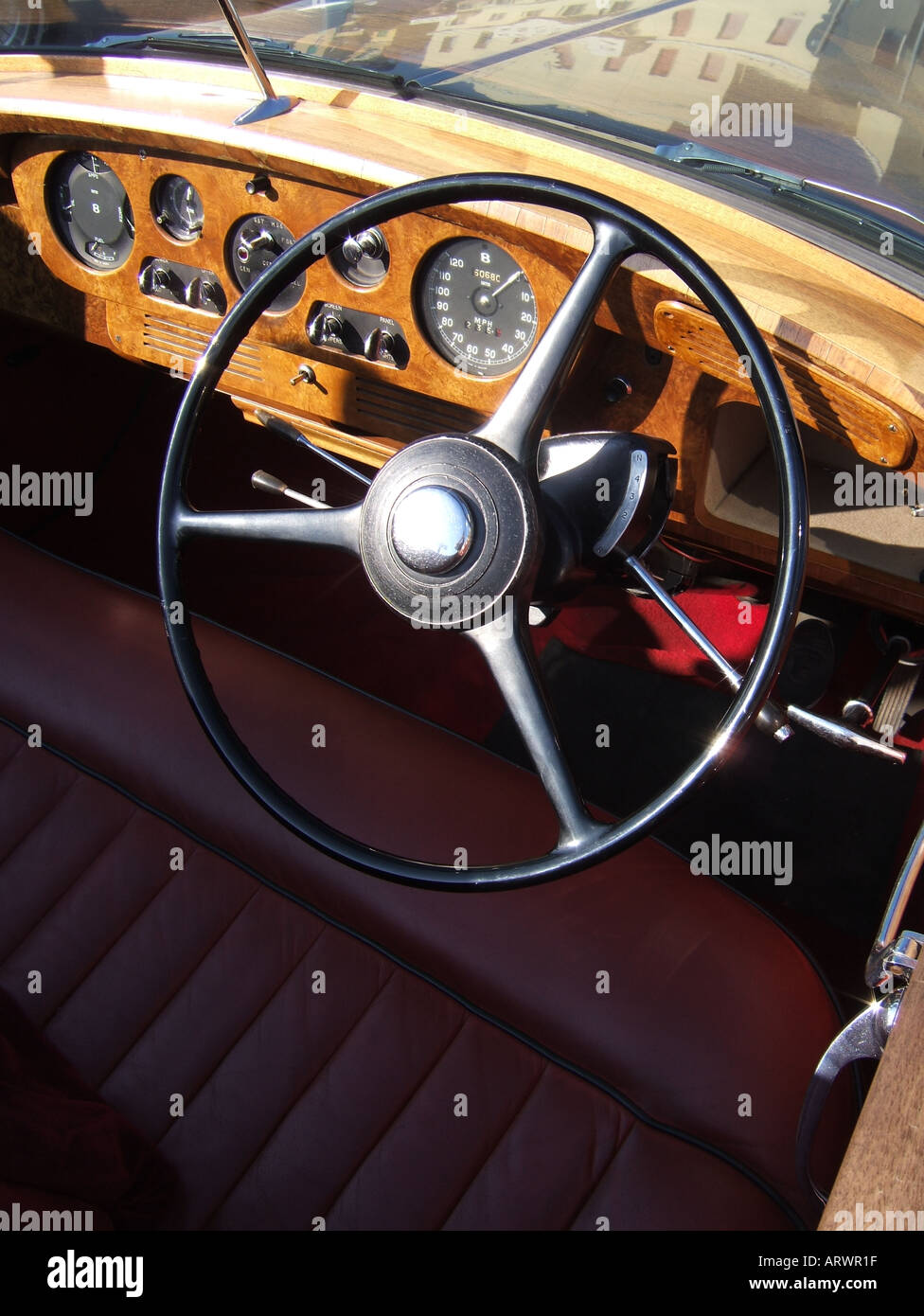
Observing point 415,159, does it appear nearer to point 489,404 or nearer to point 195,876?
point 489,404

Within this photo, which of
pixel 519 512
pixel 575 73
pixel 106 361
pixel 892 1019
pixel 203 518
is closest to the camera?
pixel 892 1019

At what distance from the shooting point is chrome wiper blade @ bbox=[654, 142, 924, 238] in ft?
4.29

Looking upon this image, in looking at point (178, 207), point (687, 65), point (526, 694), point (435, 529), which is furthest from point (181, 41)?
point (526, 694)

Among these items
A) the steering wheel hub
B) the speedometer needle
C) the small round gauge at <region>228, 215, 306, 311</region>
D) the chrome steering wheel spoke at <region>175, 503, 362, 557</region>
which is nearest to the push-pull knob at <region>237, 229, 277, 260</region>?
the small round gauge at <region>228, 215, 306, 311</region>

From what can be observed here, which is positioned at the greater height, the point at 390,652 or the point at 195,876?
the point at 390,652

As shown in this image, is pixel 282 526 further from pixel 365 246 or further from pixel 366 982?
pixel 366 982

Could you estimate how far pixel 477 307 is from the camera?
1547mm

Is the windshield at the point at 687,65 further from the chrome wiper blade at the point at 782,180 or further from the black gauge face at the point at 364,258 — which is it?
the black gauge face at the point at 364,258

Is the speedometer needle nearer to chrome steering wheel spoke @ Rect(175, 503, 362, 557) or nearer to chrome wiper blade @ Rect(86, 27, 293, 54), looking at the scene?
chrome steering wheel spoke @ Rect(175, 503, 362, 557)

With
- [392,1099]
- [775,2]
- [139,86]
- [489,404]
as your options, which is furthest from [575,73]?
[392,1099]

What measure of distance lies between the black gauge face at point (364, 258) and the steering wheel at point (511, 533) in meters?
0.30

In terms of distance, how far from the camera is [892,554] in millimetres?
1646

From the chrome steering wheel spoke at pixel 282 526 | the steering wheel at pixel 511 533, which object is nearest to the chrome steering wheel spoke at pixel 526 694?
the steering wheel at pixel 511 533

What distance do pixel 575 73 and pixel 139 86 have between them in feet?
2.40
